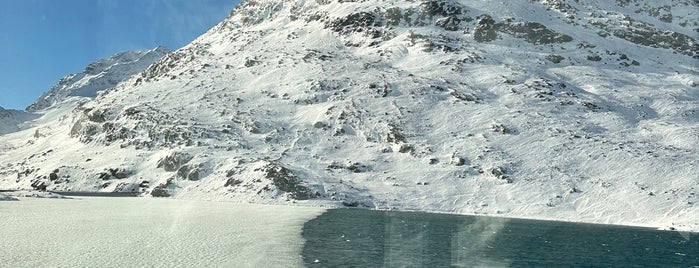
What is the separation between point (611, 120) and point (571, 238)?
158ft

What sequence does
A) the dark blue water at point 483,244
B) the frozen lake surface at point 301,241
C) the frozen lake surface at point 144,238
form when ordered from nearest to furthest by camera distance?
1. the frozen lake surface at point 144,238
2. the frozen lake surface at point 301,241
3. the dark blue water at point 483,244

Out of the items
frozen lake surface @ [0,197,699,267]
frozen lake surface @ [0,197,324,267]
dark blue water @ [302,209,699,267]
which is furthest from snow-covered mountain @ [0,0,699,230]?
frozen lake surface @ [0,197,324,267]

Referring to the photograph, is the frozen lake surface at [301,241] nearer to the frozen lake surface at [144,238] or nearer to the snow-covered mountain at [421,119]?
the frozen lake surface at [144,238]

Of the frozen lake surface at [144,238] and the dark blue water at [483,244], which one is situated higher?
the frozen lake surface at [144,238]

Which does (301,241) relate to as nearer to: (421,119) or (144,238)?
(144,238)

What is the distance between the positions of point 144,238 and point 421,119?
60924 millimetres

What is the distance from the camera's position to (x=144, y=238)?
94.1 ft

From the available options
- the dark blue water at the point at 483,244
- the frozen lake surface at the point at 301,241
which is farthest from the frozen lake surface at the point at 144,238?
the dark blue water at the point at 483,244

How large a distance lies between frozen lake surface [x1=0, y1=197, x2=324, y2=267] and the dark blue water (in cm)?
238

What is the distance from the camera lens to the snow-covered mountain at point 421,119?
62812 millimetres

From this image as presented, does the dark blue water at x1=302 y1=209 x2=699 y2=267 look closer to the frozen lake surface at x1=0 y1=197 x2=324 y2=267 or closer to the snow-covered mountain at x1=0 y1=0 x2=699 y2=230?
the frozen lake surface at x1=0 y1=197 x2=324 y2=267

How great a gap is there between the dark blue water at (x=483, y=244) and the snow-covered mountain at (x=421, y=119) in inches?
512

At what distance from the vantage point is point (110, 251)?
24.3 metres

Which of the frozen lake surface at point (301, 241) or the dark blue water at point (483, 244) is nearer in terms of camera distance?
the frozen lake surface at point (301, 241)
